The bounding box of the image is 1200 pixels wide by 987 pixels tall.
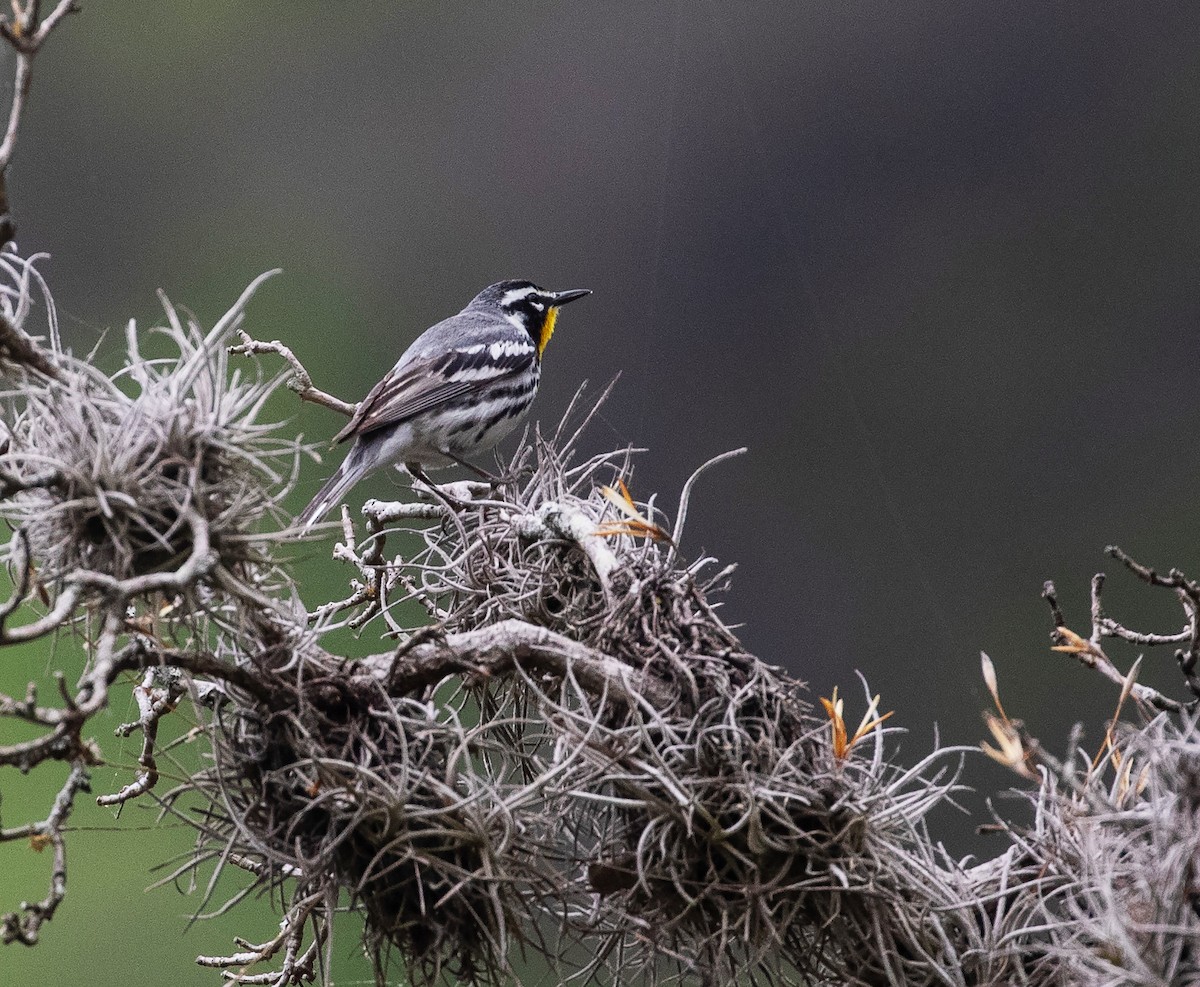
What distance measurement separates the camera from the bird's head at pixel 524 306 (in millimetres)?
2547

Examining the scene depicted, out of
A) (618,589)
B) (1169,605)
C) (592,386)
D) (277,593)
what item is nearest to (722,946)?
(618,589)

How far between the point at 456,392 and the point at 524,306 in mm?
399

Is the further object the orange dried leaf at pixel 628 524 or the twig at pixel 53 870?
the orange dried leaf at pixel 628 524

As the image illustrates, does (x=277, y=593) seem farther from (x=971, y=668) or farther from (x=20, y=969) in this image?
(x=20, y=969)

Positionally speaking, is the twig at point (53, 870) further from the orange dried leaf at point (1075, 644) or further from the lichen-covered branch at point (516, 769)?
the orange dried leaf at point (1075, 644)

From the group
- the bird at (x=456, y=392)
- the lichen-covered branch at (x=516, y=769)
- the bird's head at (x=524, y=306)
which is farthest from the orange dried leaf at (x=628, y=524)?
the bird's head at (x=524, y=306)

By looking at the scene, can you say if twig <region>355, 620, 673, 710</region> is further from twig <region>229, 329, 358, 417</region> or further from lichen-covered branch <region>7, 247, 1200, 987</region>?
twig <region>229, 329, 358, 417</region>

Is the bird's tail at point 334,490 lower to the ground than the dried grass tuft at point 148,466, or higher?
lower

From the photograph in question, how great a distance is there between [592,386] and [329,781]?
1.80 m

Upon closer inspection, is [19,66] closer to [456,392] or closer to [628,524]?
[628,524]

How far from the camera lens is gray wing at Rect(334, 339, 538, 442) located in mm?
2119

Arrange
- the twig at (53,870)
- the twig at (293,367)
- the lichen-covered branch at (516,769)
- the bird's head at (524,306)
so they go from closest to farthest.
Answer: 1. the twig at (53,870)
2. the lichen-covered branch at (516,769)
3. the twig at (293,367)
4. the bird's head at (524,306)

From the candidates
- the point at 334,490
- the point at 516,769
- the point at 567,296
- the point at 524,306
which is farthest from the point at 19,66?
the point at 524,306

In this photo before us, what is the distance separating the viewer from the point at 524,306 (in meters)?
2.57
